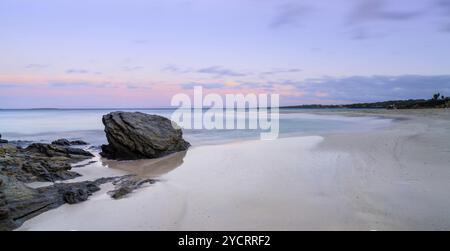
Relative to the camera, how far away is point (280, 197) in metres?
7.27

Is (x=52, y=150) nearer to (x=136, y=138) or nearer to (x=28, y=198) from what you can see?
(x=136, y=138)

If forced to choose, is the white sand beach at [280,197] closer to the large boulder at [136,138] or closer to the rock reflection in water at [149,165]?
the rock reflection in water at [149,165]

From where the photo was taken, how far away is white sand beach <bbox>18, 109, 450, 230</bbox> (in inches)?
233

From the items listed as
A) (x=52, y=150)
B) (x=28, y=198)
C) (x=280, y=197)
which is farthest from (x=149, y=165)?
(x=280, y=197)

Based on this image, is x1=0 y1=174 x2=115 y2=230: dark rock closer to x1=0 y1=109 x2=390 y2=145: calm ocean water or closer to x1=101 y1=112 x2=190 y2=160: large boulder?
x1=101 y1=112 x2=190 y2=160: large boulder

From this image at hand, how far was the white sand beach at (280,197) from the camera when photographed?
233 inches

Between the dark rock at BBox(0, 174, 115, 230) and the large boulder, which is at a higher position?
the large boulder

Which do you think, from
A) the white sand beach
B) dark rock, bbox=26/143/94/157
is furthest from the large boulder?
the white sand beach

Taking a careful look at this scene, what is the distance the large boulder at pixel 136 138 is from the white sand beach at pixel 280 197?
1.62 m

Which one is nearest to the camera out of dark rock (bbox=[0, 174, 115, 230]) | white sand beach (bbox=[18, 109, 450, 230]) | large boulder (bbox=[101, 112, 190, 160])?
white sand beach (bbox=[18, 109, 450, 230])

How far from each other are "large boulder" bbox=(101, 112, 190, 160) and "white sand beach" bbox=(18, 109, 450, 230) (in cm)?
162

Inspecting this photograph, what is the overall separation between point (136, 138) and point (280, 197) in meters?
8.01

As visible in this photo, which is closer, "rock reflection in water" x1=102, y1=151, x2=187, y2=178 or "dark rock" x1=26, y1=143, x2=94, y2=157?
"rock reflection in water" x1=102, y1=151, x2=187, y2=178
